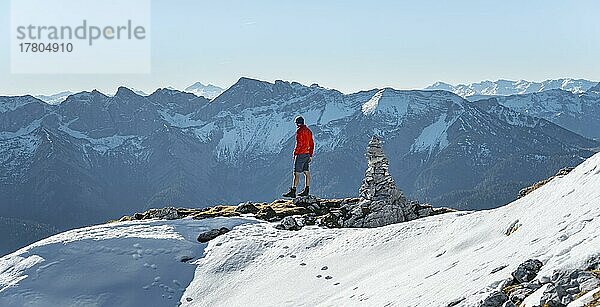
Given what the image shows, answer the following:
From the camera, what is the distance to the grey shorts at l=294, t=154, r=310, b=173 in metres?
38.0

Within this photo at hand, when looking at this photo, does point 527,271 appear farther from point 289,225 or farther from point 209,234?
point 209,234

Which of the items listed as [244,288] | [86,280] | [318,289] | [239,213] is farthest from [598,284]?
[239,213]

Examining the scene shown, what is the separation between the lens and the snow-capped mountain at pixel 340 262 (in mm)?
14094

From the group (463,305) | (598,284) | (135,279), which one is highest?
(598,284)

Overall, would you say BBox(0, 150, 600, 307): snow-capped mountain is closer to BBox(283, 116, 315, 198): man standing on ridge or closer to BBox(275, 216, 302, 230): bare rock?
BBox(275, 216, 302, 230): bare rock

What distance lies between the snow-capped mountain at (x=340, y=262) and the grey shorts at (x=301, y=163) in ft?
13.7

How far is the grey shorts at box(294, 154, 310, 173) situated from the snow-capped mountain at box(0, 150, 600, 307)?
13.7 feet

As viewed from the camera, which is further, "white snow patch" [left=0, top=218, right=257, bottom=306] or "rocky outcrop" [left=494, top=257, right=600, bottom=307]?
"white snow patch" [left=0, top=218, right=257, bottom=306]

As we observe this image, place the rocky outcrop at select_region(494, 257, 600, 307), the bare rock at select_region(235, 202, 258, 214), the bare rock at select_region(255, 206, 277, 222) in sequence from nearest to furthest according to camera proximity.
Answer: the rocky outcrop at select_region(494, 257, 600, 307)
the bare rock at select_region(255, 206, 277, 222)
the bare rock at select_region(235, 202, 258, 214)

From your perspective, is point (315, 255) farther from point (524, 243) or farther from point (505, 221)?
point (524, 243)

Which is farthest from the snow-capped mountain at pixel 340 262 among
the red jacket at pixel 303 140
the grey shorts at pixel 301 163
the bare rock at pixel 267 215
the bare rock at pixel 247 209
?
the bare rock at pixel 247 209

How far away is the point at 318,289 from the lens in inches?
896

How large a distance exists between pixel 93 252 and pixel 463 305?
2177cm

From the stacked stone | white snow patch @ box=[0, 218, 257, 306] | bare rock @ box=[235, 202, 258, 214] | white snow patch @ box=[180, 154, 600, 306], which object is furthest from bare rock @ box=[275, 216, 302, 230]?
bare rock @ box=[235, 202, 258, 214]
